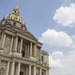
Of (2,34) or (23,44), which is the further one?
(23,44)

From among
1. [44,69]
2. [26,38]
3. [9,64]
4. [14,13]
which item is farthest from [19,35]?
[14,13]

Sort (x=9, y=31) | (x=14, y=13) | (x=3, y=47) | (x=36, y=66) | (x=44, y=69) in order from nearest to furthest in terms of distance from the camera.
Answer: (x=3, y=47) → (x=9, y=31) → (x=36, y=66) → (x=44, y=69) → (x=14, y=13)

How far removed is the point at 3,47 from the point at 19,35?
3917 millimetres

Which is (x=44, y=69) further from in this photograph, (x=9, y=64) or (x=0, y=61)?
(x=0, y=61)

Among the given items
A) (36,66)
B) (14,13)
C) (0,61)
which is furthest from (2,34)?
(14,13)

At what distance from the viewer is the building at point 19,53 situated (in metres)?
23.2

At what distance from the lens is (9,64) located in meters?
23.4

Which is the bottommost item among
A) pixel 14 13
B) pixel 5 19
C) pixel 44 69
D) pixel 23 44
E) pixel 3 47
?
pixel 44 69

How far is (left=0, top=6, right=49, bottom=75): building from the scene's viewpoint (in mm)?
23234

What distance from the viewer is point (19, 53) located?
25.1 metres

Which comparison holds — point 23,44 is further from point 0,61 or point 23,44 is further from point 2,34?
point 0,61

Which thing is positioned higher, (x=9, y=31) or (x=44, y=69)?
(x=9, y=31)

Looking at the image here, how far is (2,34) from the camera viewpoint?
24891 mm

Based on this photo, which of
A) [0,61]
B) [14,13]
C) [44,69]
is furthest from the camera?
[14,13]
